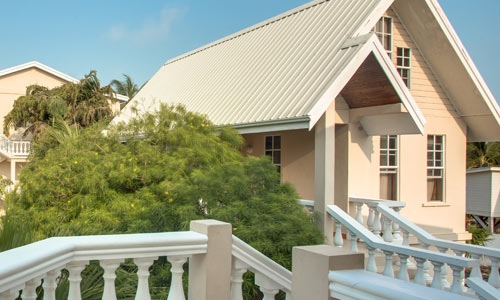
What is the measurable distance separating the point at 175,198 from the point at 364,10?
22.8ft

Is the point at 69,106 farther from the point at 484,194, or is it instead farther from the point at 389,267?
the point at 389,267

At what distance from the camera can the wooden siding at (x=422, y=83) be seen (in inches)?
532

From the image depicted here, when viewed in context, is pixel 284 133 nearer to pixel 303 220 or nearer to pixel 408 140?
pixel 408 140

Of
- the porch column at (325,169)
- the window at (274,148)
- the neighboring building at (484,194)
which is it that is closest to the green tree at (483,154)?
the neighboring building at (484,194)

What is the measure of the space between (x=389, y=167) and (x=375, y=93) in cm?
325

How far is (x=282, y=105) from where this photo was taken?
10.5 meters

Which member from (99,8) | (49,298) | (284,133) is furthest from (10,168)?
(49,298)

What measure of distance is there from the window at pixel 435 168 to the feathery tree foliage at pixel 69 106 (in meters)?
18.9

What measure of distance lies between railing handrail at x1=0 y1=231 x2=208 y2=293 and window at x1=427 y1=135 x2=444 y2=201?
11.7 m

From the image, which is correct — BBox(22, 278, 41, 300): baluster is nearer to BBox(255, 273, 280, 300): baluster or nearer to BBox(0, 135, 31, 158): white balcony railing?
BBox(255, 273, 280, 300): baluster

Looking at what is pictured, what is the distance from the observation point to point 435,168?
13.9 metres

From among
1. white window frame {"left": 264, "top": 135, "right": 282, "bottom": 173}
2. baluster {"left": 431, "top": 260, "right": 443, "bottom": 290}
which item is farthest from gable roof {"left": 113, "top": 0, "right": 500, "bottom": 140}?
baluster {"left": 431, "top": 260, "right": 443, "bottom": 290}

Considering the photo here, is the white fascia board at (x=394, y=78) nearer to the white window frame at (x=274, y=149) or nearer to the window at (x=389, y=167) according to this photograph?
the window at (x=389, y=167)

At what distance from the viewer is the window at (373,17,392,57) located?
13.2 m
